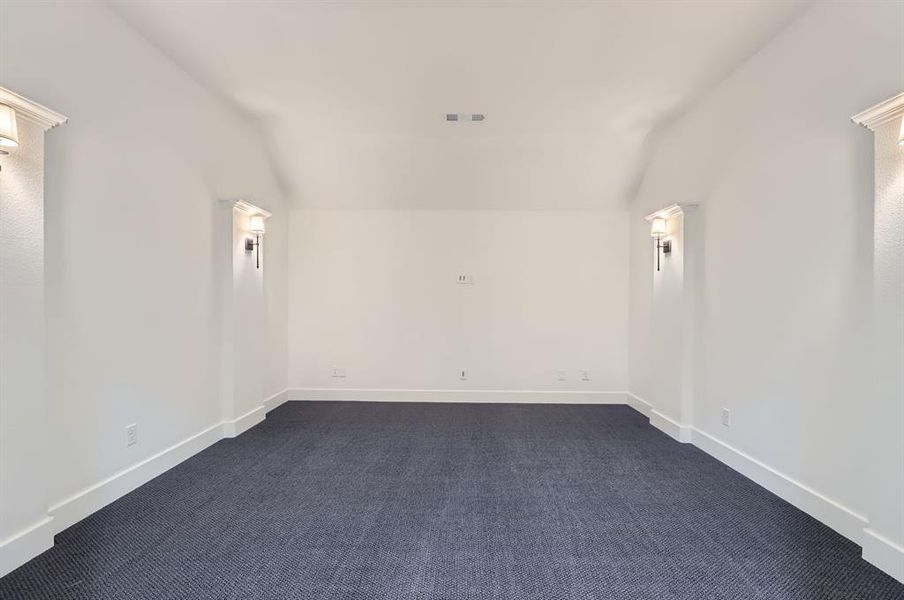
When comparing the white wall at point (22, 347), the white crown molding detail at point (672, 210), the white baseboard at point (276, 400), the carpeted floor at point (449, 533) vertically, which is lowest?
the carpeted floor at point (449, 533)

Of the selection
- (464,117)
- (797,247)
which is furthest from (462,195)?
(797,247)

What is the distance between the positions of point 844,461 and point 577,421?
2.29 metres

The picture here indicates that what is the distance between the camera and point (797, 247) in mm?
2566

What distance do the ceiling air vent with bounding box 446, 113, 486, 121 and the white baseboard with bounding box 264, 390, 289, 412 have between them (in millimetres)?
3561

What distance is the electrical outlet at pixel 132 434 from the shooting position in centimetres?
268

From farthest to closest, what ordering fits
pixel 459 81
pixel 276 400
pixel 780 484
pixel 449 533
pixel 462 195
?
pixel 462 195 → pixel 276 400 → pixel 459 81 → pixel 780 484 → pixel 449 533

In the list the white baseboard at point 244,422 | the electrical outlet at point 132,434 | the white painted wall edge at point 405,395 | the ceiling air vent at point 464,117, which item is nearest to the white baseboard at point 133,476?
the white baseboard at point 244,422

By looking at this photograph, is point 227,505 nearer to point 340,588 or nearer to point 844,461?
point 340,588

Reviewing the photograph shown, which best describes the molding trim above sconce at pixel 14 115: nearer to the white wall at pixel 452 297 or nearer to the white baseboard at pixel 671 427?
the white wall at pixel 452 297

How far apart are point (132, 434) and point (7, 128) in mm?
1876

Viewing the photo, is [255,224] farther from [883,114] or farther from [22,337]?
[883,114]

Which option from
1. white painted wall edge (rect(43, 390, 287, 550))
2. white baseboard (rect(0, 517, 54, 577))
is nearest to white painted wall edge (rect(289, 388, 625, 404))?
white painted wall edge (rect(43, 390, 287, 550))

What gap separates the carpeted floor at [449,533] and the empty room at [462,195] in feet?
0.06

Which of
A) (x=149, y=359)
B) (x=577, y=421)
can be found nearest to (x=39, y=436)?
(x=149, y=359)
